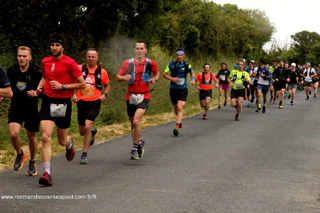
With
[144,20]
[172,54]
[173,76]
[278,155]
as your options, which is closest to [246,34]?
[172,54]

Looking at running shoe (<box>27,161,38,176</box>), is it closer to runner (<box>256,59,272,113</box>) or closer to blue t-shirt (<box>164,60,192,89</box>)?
blue t-shirt (<box>164,60,192,89</box>)

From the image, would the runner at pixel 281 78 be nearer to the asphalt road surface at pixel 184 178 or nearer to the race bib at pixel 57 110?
the asphalt road surface at pixel 184 178

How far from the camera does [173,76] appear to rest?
13.2m

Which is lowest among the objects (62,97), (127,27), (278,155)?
(278,155)

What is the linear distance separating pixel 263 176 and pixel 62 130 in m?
3.03

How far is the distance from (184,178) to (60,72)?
2.30 meters

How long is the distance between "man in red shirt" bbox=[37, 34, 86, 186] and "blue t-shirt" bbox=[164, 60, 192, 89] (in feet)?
19.2

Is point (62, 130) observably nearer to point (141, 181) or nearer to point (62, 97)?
point (62, 97)

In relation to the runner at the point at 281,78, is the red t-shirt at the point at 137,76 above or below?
above

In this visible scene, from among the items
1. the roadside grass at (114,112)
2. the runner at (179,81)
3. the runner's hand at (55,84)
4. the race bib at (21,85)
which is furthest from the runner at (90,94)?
the runner at (179,81)

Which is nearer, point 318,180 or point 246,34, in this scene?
point 318,180

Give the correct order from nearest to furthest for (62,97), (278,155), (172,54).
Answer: (62,97)
(278,155)
(172,54)

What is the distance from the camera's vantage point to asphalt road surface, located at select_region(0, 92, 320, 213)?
6.02 m

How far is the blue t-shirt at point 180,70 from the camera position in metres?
12.9
